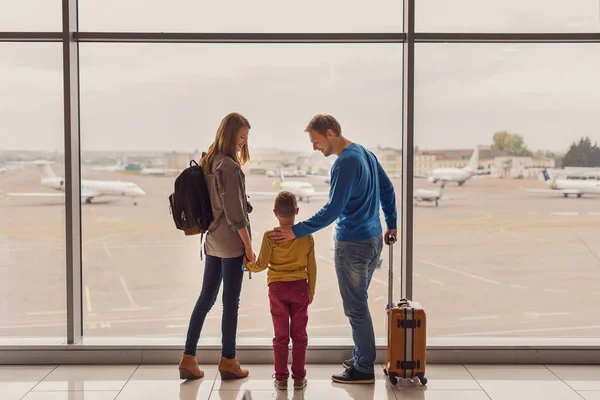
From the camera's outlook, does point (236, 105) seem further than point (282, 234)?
Yes

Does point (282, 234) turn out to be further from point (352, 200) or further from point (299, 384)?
point (299, 384)

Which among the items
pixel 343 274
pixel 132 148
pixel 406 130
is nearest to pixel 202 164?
pixel 343 274

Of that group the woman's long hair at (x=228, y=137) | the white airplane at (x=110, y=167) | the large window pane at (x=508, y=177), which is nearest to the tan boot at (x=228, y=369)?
the woman's long hair at (x=228, y=137)

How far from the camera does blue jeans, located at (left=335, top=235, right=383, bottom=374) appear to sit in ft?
10.2

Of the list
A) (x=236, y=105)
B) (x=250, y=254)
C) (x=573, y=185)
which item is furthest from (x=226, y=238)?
(x=573, y=185)

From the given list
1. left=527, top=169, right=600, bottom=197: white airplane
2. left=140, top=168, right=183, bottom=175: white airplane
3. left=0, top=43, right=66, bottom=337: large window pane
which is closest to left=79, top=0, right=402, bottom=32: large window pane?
left=0, top=43, right=66, bottom=337: large window pane

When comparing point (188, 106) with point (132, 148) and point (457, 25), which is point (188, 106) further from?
point (457, 25)

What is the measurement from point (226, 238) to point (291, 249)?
34 cm

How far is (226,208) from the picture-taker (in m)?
3.03

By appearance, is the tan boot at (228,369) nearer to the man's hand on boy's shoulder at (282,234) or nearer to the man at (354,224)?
the man at (354,224)

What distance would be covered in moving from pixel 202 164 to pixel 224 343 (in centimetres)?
96

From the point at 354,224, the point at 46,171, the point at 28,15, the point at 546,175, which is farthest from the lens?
the point at 546,175

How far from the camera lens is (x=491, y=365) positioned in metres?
3.49

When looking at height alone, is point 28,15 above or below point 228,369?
above
